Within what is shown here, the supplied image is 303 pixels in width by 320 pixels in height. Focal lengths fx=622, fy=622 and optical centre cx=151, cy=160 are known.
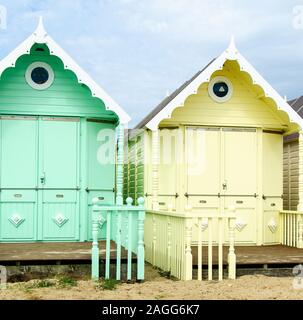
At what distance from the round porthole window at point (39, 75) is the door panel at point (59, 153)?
72 cm

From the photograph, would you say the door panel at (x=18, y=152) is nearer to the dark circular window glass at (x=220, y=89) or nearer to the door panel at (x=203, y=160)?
the door panel at (x=203, y=160)

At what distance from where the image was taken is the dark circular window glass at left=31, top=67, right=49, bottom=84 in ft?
41.9

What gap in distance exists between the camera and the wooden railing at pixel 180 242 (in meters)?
9.78

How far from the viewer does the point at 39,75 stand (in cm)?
1279

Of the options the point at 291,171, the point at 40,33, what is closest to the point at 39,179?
the point at 40,33

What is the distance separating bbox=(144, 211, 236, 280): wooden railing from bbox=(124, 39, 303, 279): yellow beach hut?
3.83 ft

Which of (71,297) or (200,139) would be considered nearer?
(71,297)

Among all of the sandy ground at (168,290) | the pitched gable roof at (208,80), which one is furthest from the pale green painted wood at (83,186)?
the sandy ground at (168,290)

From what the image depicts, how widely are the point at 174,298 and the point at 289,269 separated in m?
3.20

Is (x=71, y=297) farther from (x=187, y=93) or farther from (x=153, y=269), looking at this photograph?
(x=187, y=93)

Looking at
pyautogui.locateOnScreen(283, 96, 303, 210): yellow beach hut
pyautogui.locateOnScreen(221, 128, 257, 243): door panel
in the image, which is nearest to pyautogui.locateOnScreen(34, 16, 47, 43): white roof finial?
pyautogui.locateOnScreen(221, 128, 257, 243): door panel

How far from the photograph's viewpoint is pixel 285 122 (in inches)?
541

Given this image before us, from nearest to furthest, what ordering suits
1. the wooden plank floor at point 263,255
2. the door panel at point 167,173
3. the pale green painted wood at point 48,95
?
the wooden plank floor at point 263,255 → the pale green painted wood at point 48,95 → the door panel at point 167,173
